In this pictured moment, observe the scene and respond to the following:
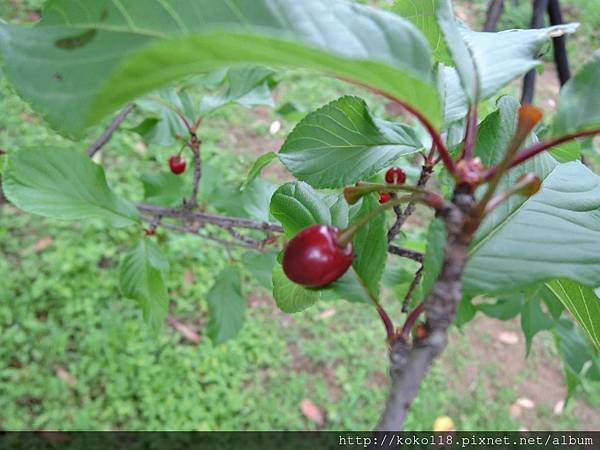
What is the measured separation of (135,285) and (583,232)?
1068mm

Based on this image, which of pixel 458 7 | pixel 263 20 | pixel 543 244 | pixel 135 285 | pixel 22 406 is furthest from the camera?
pixel 458 7

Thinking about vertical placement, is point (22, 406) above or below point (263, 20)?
below

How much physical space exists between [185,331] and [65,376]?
0.57 m

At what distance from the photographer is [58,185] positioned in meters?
1.21

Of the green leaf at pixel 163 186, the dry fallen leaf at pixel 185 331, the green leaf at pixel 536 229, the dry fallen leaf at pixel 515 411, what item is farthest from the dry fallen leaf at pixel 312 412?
the green leaf at pixel 536 229

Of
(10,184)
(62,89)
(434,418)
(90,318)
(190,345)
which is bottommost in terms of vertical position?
(434,418)

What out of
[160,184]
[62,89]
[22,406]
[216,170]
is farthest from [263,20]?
[22,406]

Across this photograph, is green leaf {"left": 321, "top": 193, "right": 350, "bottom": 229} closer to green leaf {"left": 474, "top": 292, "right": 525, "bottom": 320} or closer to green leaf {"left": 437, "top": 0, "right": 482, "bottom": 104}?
green leaf {"left": 437, "top": 0, "right": 482, "bottom": 104}

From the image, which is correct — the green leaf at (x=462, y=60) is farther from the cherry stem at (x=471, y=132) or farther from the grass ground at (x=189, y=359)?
the grass ground at (x=189, y=359)

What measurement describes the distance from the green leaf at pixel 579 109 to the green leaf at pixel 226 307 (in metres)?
1.47

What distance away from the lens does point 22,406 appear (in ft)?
8.24

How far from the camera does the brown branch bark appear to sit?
0.44m

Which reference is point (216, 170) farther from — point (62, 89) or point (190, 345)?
point (62, 89)

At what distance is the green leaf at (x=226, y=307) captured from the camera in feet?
6.45
